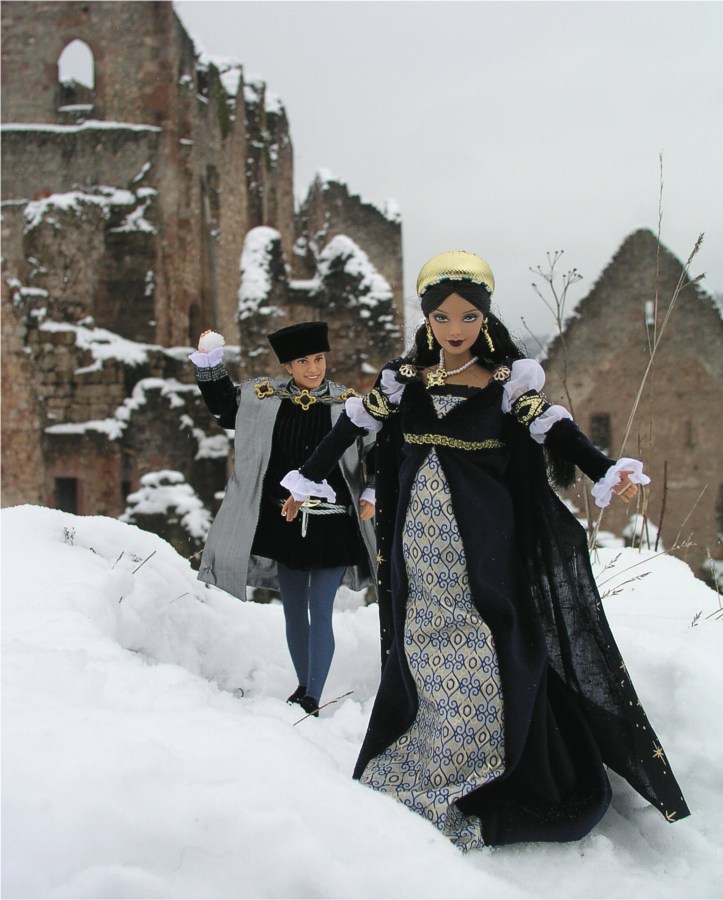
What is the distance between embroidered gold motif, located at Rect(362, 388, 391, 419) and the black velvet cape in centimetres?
3

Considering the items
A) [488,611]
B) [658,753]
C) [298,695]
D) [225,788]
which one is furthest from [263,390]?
[658,753]

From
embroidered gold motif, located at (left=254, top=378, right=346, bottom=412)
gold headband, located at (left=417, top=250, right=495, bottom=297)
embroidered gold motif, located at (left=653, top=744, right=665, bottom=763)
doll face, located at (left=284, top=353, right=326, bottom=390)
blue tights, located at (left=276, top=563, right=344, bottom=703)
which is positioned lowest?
embroidered gold motif, located at (left=653, top=744, right=665, bottom=763)

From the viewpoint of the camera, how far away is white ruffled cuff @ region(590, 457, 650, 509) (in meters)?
2.44

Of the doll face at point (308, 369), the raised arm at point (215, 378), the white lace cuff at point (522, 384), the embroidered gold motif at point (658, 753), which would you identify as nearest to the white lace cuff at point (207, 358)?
the raised arm at point (215, 378)

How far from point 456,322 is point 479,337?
16 centimetres

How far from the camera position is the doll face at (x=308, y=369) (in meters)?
3.46

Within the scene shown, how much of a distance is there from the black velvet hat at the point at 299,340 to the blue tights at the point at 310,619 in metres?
0.98

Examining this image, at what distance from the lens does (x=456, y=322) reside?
8.79ft

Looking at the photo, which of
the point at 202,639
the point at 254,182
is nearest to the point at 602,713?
the point at 202,639

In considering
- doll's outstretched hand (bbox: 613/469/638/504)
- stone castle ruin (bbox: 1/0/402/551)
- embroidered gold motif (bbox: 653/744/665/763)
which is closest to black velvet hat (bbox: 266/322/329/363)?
doll's outstretched hand (bbox: 613/469/638/504)

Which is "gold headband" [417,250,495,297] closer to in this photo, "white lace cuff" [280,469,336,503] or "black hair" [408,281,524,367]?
"black hair" [408,281,524,367]

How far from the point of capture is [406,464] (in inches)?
108

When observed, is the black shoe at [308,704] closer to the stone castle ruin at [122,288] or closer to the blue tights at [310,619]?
the blue tights at [310,619]

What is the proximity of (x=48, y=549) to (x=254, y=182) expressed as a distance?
47.2ft
